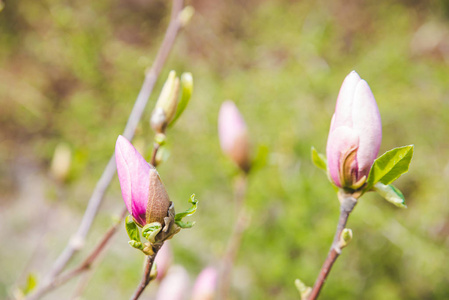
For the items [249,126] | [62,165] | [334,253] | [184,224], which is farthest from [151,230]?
[249,126]

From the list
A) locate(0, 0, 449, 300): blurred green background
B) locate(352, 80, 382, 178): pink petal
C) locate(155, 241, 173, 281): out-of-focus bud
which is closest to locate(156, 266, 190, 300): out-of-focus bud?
locate(155, 241, 173, 281): out-of-focus bud

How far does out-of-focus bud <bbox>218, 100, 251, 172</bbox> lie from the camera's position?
0.52m

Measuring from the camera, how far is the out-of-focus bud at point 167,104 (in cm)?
34

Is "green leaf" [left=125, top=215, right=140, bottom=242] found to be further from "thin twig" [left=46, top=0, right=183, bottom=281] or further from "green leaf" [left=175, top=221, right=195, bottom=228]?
"thin twig" [left=46, top=0, right=183, bottom=281]

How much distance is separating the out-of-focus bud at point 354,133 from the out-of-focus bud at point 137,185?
124 mm

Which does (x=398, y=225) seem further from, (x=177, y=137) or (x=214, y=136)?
(x=177, y=137)

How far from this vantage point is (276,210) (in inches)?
43.5

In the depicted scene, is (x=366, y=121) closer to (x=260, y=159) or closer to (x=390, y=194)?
(x=390, y=194)

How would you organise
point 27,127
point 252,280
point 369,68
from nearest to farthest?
point 252,280 < point 369,68 < point 27,127

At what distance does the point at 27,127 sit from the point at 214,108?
1072 millimetres

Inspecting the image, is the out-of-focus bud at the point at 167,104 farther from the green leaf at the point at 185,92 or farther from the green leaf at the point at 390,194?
the green leaf at the point at 390,194

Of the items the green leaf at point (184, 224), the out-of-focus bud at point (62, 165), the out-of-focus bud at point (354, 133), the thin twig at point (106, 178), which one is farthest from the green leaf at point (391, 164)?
the out-of-focus bud at point (62, 165)

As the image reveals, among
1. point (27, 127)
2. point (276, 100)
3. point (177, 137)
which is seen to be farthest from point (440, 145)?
point (27, 127)

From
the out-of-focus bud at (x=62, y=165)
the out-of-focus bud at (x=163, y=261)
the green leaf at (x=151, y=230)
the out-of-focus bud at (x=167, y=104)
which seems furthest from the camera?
the out-of-focus bud at (x=62, y=165)
